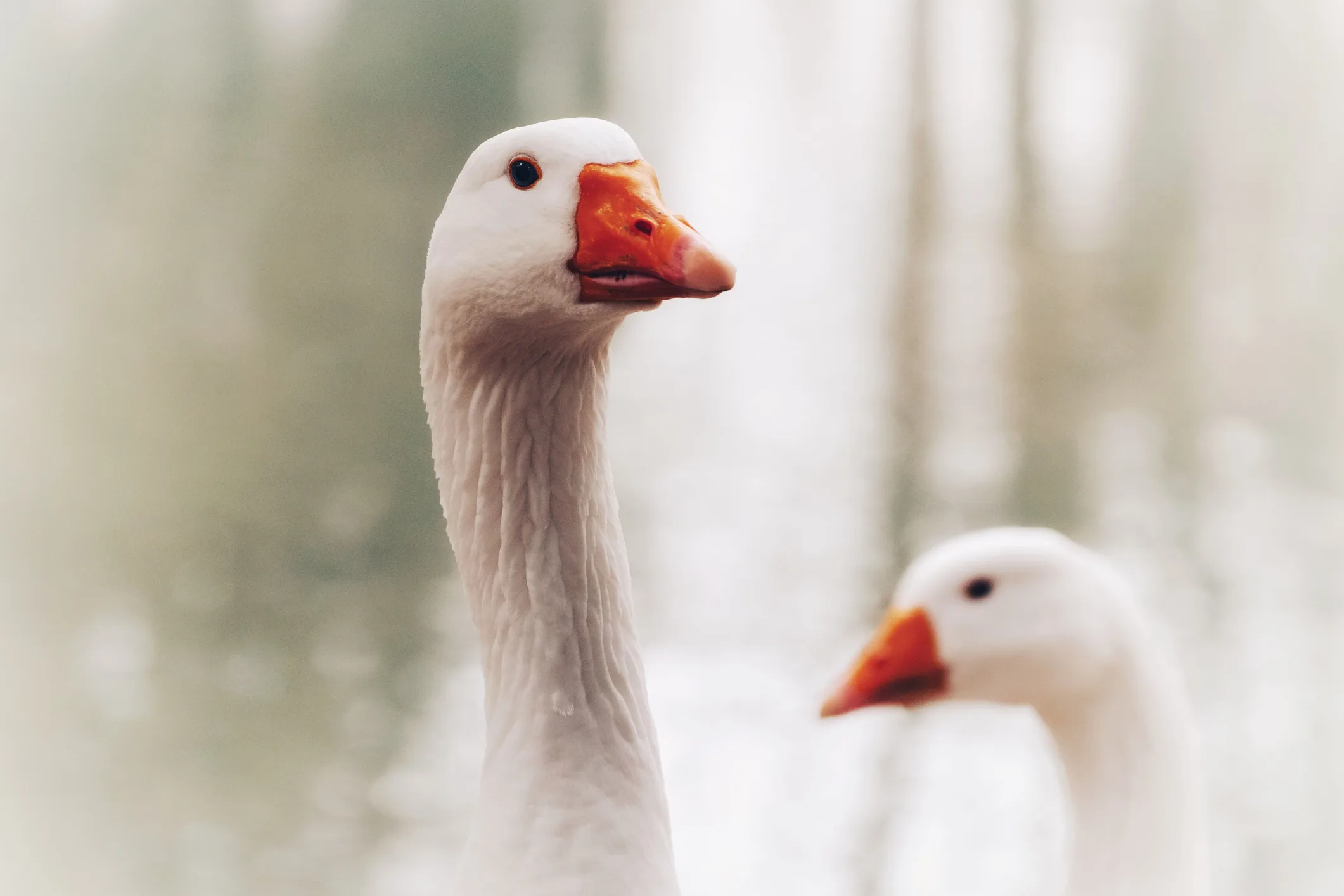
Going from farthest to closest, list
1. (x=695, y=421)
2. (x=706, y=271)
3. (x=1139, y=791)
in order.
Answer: (x=695, y=421), (x=1139, y=791), (x=706, y=271)

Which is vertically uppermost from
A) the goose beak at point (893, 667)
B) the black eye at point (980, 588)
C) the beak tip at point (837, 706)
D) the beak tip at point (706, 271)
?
the beak tip at point (706, 271)

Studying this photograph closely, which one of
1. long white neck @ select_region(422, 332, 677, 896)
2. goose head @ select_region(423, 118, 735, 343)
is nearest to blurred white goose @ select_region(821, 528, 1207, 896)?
long white neck @ select_region(422, 332, 677, 896)

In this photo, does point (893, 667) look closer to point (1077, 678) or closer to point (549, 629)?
point (1077, 678)

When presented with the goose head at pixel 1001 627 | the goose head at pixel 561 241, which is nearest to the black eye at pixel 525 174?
the goose head at pixel 561 241

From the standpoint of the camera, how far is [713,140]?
10.5ft

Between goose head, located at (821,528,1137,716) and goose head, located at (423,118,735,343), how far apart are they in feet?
1.17

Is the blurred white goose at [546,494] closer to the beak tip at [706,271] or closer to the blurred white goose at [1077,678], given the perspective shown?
the beak tip at [706,271]

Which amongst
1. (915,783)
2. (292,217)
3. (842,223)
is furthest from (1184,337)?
(292,217)

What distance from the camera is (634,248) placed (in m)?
0.59

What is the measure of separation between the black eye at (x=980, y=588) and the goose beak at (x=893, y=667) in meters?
0.03

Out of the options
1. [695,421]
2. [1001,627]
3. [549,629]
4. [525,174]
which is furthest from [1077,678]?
[695,421]

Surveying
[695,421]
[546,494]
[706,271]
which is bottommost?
[695,421]

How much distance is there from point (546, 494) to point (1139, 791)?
1.49 ft

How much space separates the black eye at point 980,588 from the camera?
2.89 ft
